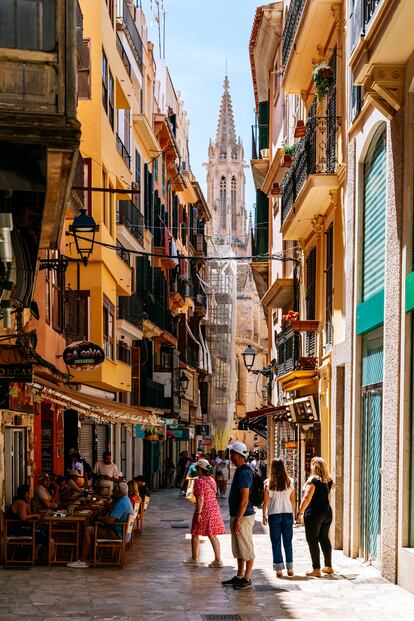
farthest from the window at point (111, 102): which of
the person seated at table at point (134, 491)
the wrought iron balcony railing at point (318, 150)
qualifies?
the person seated at table at point (134, 491)

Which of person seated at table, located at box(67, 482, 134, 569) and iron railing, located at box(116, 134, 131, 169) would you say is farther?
iron railing, located at box(116, 134, 131, 169)

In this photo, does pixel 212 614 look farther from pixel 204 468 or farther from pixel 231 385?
pixel 231 385

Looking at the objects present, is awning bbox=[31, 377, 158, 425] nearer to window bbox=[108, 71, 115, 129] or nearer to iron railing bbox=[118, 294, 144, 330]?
iron railing bbox=[118, 294, 144, 330]

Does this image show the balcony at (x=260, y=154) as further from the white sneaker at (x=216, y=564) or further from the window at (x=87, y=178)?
the white sneaker at (x=216, y=564)

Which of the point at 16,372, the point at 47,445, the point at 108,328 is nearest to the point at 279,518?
the point at 16,372

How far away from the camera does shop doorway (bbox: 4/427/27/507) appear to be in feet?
61.1

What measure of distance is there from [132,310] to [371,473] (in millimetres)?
19511

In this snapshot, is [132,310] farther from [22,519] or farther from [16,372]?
[16,372]

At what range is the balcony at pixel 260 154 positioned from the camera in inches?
1492

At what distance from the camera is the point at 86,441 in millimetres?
32531

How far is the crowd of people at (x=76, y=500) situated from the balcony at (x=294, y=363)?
391 cm

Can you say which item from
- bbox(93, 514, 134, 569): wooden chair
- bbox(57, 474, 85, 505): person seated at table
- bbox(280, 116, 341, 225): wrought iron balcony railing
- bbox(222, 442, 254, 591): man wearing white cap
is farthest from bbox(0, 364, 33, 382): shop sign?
bbox(280, 116, 341, 225): wrought iron balcony railing

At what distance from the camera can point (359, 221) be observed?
690 inches

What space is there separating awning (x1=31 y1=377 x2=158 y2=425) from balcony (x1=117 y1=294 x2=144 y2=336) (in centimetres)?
309
